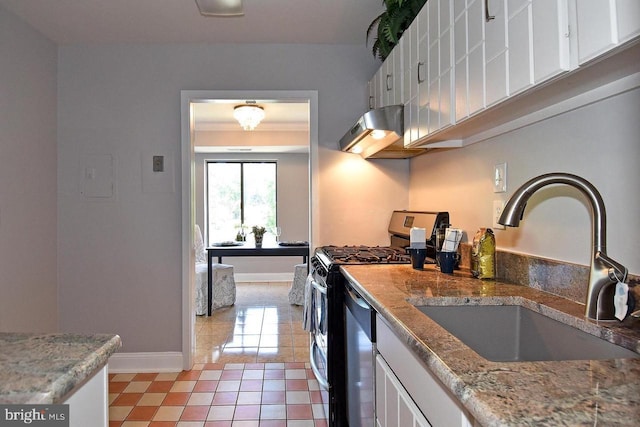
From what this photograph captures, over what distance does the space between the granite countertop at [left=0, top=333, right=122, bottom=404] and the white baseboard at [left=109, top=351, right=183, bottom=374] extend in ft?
7.76

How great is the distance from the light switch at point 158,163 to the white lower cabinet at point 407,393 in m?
2.20

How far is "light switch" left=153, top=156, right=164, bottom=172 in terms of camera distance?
309 centimetres

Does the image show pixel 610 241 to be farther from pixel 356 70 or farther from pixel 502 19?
pixel 356 70

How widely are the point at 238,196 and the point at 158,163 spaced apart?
3852 mm

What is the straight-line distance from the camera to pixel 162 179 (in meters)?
3.09

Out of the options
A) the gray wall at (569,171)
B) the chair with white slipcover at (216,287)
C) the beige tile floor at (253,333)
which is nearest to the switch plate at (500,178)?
the gray wall at (569,171)

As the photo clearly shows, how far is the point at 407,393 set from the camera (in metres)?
1.13

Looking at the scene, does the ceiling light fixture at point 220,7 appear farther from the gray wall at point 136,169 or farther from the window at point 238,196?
the window at point 238,196

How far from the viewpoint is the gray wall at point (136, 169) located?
3088 millimetres

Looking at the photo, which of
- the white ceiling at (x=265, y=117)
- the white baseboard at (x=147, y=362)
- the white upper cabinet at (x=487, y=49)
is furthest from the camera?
the white ceiling at (x=265, y=117)

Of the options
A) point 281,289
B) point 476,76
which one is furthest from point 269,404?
point 281,289

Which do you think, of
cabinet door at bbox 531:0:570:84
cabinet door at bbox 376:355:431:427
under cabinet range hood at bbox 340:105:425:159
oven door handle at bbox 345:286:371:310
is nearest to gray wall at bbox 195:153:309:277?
under cabinet range hood at bbox 340:105:425:159

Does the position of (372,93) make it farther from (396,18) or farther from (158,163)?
(158,163)

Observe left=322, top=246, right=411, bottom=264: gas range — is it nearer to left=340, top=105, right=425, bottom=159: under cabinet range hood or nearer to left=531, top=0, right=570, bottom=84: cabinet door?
left=340, top=105, right=425, bottom=159: under cabinet range hood
